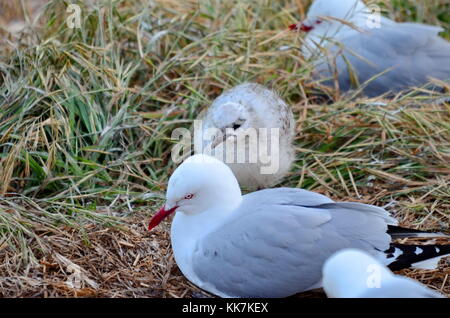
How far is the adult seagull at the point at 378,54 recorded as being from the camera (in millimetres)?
5457

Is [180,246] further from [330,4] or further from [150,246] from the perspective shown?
[330,4]

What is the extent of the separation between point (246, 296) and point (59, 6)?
9.51 feet

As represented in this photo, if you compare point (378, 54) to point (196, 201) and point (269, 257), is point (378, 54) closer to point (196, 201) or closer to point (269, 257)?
point (196, 201)

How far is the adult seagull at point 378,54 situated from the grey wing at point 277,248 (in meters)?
2.08

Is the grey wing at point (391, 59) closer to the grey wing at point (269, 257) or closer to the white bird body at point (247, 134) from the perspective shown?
the white bird body at point (247, 134)

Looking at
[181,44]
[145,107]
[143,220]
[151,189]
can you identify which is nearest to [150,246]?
[143,220]

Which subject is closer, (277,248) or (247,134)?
(277,248)

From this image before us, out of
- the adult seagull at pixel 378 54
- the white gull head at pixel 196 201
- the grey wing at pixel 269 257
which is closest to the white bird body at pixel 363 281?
the grey wing at pixel 269 257

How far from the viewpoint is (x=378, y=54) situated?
5.59m

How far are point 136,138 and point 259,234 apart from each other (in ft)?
5.41

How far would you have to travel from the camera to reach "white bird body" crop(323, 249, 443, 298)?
2834 millimetres

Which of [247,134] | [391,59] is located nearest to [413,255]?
[247,134]
